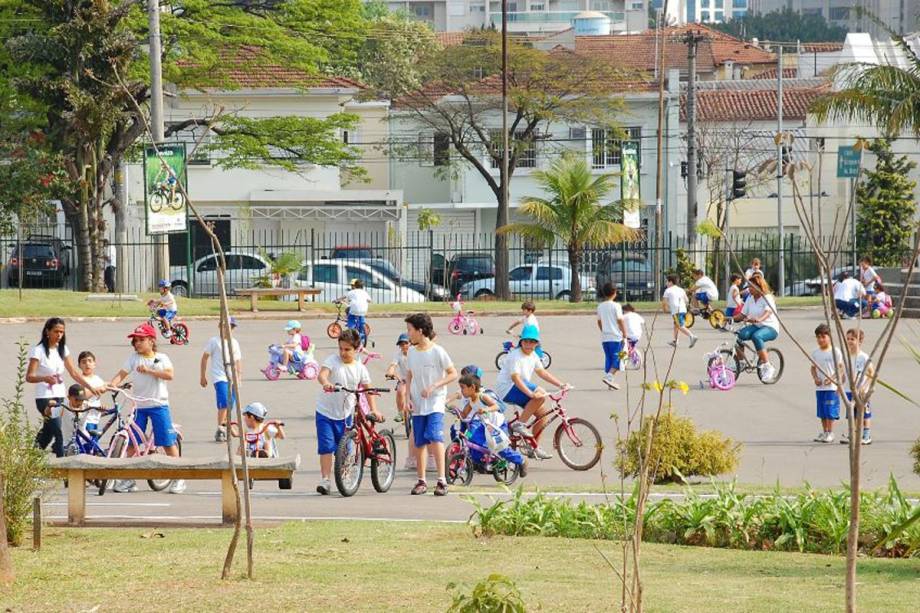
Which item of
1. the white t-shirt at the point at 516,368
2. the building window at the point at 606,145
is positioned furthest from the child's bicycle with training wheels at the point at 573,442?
the building window at the point at 606,145

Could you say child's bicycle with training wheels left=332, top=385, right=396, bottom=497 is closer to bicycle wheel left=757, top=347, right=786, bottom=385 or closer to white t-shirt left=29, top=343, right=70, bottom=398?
white t-shirt left=29, top=343, right=70, bottom=398

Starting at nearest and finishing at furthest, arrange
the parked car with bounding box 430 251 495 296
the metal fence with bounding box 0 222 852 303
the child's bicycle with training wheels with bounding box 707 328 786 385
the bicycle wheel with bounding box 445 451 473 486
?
the bicycle wheel with bounding box 445 451 473 486
the child's bicycle with training wheels with bounding box 707 328 786 385
the metal fence with bounding box 0 222 852 303
the parked car with bounding box 430 251 495 296

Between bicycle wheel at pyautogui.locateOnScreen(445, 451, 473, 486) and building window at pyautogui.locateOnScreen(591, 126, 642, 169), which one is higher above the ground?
building window at pyautogui.locateOnScreen(591, 126, 642, 169)

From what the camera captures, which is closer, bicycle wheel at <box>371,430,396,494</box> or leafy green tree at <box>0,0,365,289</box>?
bicycle wheel at <box>371,430,396,494</box>

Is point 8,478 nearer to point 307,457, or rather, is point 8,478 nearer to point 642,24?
point 307,457

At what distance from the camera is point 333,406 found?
1449 cm

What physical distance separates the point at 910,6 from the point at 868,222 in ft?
133

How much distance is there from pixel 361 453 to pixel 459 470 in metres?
1.28

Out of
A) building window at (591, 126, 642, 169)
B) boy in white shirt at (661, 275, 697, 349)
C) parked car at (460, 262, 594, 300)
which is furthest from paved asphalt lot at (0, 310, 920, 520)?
building window at (591, 126, 642, 169)

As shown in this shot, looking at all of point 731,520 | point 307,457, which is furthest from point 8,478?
point 307,457

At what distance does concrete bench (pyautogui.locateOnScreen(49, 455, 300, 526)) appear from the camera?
37.2 feet

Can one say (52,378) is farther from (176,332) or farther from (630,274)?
(630,274)

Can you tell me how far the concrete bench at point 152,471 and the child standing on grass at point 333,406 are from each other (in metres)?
2.87

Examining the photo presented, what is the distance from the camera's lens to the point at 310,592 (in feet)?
28.1
